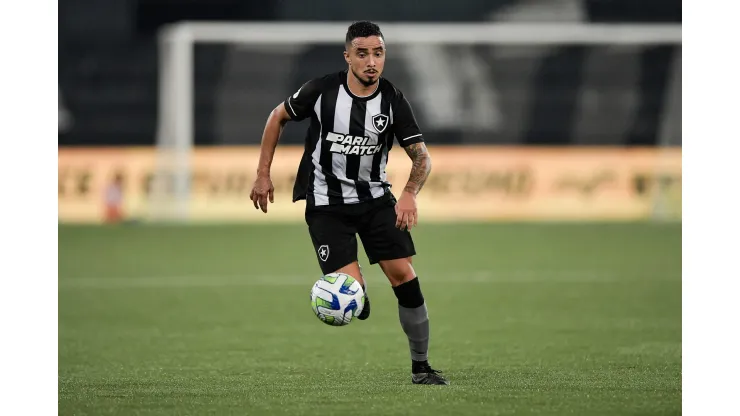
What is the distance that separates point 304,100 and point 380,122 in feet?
1.37

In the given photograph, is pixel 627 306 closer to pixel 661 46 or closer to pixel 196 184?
pixel 196 184

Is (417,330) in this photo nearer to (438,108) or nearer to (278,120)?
(278,120)

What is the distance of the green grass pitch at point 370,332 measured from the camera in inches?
Result: 242

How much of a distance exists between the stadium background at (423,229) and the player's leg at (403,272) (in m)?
0.18

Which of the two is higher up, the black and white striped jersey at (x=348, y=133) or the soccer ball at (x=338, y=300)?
the black and white striped jersey at (x=348, y=133)

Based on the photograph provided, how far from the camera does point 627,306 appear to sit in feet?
34.1

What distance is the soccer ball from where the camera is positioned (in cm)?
635

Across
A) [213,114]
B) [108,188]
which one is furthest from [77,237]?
[213,114]

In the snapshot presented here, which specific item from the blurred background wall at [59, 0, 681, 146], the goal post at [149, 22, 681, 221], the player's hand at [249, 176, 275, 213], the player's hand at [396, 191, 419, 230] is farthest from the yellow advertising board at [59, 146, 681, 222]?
the player's hand at [396, 191, 419, 230]

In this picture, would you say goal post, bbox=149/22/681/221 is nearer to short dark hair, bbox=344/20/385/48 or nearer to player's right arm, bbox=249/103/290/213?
player's right arm, bbox=249/103/290/213

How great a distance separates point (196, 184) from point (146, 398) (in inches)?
564

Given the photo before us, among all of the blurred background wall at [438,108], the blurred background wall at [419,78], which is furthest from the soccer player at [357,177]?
the blurred background wall at [419,78]

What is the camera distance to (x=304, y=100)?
256 inches

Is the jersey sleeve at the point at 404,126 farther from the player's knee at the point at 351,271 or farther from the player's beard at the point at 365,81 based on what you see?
the player's knee at the point at 351,271
